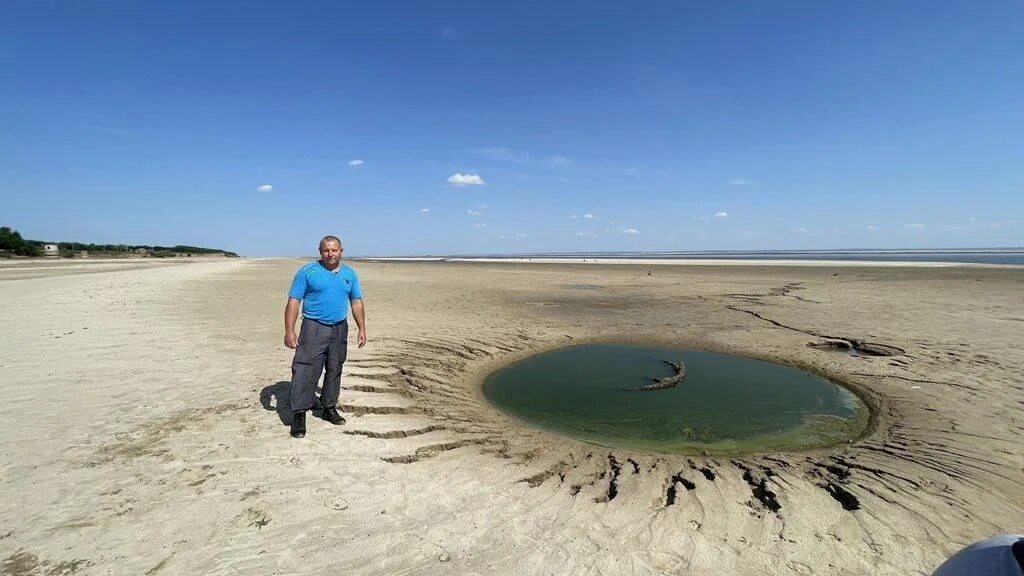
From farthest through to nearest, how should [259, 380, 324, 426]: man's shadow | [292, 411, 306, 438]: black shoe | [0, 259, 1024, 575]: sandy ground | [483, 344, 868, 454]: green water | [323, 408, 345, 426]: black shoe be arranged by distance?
[483, 344, 868, 454]: green water, [259, 380, 324, 426]: man's shadow, [323, 408, 345, 426]: black shoe, [292, 411, 306, 438]: black shoe, [0, 259, 1024, 575]: sandy ground

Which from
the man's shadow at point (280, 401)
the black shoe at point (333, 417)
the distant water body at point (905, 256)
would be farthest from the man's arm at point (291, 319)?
the distant water body at point (905, 256)

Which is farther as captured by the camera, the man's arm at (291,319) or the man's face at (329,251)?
the man's face at (329,251)

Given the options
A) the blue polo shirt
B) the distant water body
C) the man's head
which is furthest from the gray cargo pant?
the distant water body

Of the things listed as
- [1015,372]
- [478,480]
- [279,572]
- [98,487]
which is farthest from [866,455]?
[98,487]

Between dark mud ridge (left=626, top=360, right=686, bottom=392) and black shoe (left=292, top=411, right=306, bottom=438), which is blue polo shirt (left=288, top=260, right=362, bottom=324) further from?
dark mud ridge (left=626, top=360, right=686, bottom=392)

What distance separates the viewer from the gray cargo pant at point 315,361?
15.5ft

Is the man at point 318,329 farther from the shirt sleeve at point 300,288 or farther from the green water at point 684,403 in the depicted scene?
the green water at point 684,403

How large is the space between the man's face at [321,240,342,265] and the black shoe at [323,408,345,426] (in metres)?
1.86

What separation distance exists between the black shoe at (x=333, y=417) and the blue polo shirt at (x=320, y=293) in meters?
1.16

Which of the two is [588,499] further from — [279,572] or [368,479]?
[279,572]

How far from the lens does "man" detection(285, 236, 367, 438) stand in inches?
185

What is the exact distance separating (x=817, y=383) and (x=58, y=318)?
18055 mm

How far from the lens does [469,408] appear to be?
6301 mm

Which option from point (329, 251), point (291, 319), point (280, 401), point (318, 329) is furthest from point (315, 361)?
point (280, 401)
